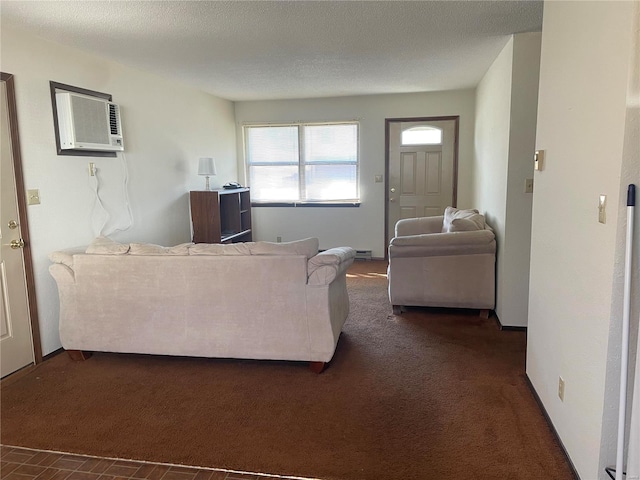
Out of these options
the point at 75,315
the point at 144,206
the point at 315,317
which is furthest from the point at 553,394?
the point at 144,206

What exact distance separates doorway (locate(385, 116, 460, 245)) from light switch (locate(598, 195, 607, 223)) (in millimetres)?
4563

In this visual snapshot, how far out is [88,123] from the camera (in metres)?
3.57

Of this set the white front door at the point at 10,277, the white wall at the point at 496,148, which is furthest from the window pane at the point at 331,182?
the white front door at the point at 10,277

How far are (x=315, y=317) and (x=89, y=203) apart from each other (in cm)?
223

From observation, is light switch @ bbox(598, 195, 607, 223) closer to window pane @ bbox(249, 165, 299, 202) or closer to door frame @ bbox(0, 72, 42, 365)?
door frame @ bbox(0, 72, 42, 365)

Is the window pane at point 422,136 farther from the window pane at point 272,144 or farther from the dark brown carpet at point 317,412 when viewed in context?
the dark brown carpet at point 317,412

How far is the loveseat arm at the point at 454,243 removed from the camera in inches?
152

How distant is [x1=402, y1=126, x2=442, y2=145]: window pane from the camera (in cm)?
614

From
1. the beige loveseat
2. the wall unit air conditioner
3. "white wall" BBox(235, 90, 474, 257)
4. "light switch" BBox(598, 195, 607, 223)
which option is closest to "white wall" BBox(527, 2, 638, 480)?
"light switch" BBox(598, 195, 607, 223)

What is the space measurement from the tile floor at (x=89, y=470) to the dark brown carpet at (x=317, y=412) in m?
0.06

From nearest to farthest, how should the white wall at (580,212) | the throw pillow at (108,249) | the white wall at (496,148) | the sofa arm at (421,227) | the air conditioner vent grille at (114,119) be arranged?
the white wall at (580,212) < the throw pillow at (108,249) < the white wall at (496,148) < the air conditioner vent grille at (114,119) < the sofa arm at (421,227)

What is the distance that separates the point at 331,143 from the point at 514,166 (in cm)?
336

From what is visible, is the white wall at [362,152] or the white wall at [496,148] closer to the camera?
the white wall at [496,148]

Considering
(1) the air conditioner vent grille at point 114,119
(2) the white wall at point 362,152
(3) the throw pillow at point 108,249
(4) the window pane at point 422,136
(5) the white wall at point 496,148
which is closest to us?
(3) the throw pillow at point 108,249
